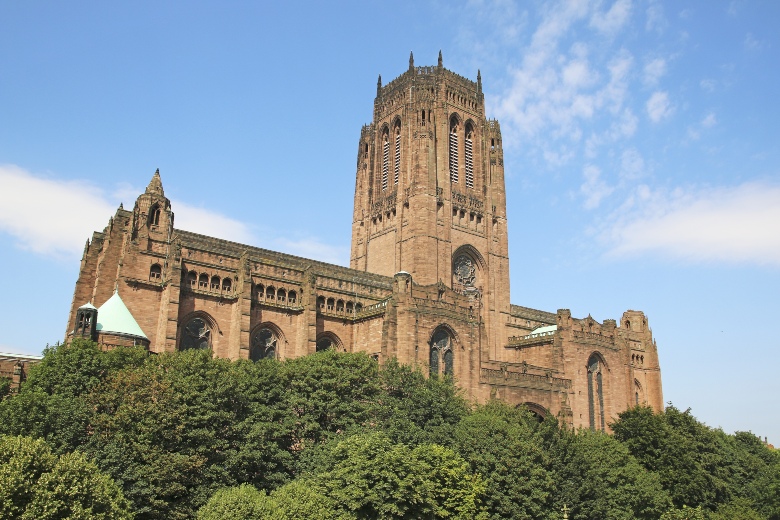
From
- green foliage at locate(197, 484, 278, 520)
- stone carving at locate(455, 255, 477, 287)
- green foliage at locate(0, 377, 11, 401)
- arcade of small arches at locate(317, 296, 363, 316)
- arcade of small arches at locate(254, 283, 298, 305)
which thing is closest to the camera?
green foliage at locate(197, 484, 278, 520)

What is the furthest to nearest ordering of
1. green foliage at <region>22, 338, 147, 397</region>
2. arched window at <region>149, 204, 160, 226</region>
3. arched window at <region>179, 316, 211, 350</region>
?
arched window at <region>149, 204, 160, 226</region> < arched window at <region>179, 316, 211, 350</region> < green foliage at <region>22, 338, 147, 397</region>

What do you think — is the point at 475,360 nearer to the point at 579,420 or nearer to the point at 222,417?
the point at 579,420

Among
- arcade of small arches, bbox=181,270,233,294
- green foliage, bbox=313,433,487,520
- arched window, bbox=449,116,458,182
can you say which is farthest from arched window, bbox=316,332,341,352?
arched window, bbox=449,116,458,182

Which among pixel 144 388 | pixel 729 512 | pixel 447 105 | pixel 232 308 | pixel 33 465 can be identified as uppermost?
pixel 447 105

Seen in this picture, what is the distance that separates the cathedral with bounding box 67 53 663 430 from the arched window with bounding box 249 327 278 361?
0.09 meters

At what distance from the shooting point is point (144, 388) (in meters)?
33.4

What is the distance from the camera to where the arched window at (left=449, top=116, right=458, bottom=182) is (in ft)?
231

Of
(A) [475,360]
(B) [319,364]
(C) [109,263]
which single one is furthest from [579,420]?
(C) [109,263]

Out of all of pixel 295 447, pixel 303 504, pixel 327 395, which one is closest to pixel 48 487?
pixel 303 504

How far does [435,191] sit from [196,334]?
90.3 feet

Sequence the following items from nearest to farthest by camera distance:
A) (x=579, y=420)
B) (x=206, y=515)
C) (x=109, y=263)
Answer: (x=206, y=515) < (x=109, y=263) < (x=579, y=420)

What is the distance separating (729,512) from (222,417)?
3732 cm

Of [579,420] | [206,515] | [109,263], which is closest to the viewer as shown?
[206,515]

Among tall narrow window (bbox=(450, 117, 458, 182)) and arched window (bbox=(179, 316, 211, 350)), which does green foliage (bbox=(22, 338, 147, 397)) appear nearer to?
arched window (bbox=(179, 316, 211, 350))
